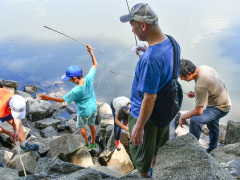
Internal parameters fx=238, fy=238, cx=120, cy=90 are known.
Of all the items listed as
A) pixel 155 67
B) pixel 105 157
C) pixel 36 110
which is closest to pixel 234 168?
pixel 155 67

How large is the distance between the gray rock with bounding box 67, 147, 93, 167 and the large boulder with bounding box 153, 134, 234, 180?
197 centimetres

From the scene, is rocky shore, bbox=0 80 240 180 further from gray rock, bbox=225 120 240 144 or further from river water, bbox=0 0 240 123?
river water, bbox=0 0 240 123

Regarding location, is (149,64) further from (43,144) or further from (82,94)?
(43,144)

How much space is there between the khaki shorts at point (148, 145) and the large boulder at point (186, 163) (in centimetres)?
8

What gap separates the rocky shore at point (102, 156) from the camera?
6.42 ft

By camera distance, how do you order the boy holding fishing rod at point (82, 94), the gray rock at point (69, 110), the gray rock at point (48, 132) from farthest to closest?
the gray rock at point (69, 110) → the gray rock at point (48, 132) → the boy holding fishing rod at point (82, 94)

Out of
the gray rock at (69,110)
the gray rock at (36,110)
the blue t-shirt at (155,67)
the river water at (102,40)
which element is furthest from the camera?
the river water at (102,40)

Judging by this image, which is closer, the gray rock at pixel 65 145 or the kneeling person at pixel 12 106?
the kneeling person at pixel 12 106

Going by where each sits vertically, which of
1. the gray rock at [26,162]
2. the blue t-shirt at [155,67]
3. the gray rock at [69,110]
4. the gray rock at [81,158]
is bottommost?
the gray rock at [69,110]

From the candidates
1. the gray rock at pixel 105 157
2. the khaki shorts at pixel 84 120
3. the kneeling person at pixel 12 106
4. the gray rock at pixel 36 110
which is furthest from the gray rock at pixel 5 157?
the gray rock at pixel 36 110

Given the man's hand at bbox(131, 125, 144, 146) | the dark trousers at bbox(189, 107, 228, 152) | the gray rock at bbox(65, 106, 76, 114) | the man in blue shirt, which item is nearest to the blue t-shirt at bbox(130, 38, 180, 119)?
the man in blue shirt

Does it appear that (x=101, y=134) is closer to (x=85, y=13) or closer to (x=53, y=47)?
(x=53, y=47)

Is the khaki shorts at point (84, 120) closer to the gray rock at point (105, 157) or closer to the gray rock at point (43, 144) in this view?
the gray rock at point (105, 157)

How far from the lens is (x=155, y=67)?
1.76 m
